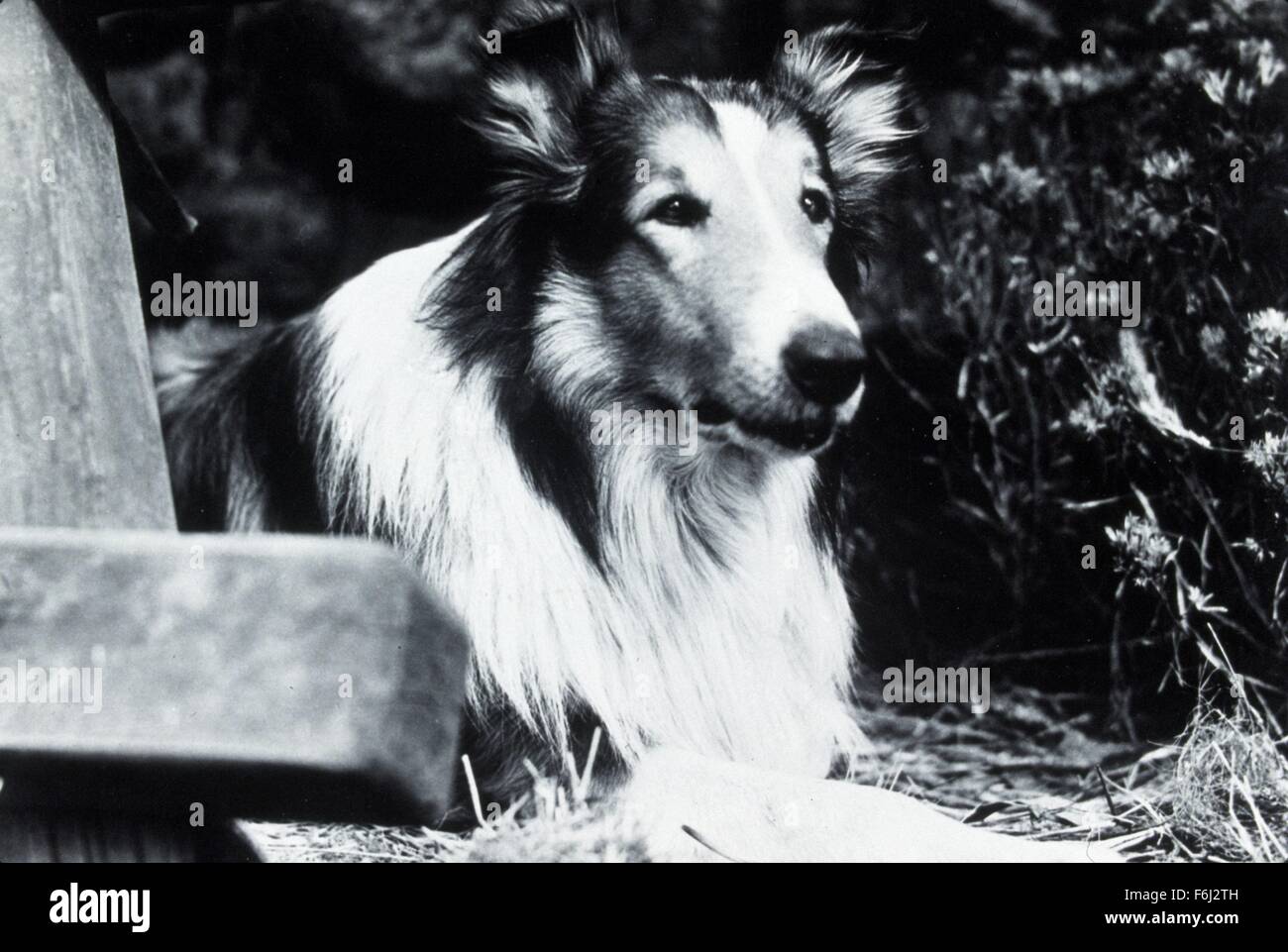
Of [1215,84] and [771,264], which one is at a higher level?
[1215,84]

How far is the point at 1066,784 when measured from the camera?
11.9 ft

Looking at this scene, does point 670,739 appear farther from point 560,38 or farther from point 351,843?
point 560,38

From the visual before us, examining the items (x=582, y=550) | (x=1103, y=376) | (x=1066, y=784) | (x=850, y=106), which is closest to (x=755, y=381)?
(x=582, y=550)

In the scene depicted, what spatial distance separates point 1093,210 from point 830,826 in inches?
71.3

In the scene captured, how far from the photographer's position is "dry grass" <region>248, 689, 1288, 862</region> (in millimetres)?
3496

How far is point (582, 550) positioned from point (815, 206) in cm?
103

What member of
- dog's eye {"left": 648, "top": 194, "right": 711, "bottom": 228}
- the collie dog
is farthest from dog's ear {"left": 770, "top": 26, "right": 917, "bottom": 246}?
Result: dog's eye {"left": 648, "top": 194, "right": 711, "bottom": 228}

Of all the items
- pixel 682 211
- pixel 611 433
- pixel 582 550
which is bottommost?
pixel 582 550

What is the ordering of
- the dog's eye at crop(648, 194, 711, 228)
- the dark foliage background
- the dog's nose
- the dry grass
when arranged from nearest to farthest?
the dog's nose < the dog's eye at crop(648, 194, 711, 228) < the dry grass < the dark foliage background

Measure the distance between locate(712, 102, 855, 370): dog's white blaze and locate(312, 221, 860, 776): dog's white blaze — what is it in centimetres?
43

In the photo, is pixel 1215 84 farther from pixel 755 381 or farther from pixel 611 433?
pixel 611 433

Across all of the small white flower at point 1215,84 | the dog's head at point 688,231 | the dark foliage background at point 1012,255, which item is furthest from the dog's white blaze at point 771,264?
the small white flower at point 1215,84

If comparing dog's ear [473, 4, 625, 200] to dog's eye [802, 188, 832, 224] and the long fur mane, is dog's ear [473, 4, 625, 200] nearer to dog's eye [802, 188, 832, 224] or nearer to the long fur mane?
the long fur mane

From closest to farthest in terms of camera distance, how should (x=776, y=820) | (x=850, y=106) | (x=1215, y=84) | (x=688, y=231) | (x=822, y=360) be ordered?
(x=822, y=360) → (x=688, y=231) → (x=776, y=820) → (x=850, y=106) → (x=1215, y=84)
